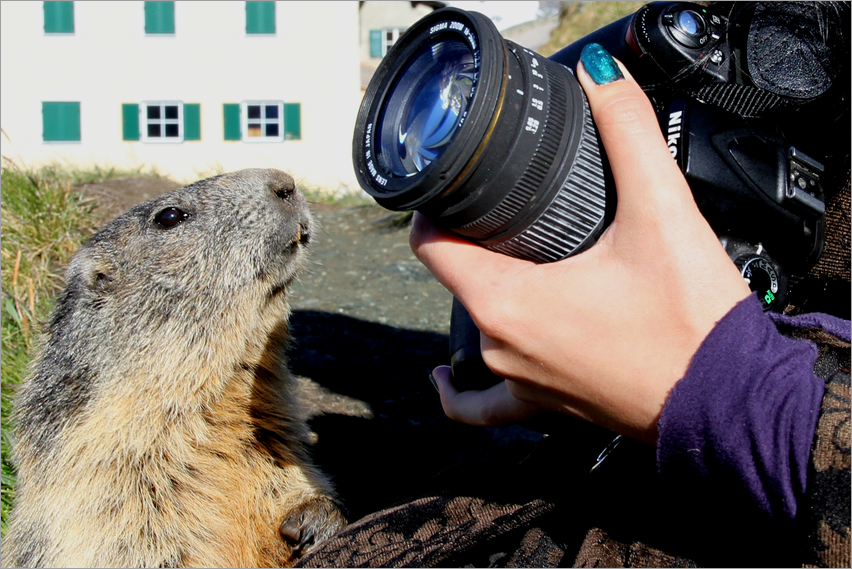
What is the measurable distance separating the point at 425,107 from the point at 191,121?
1614cm

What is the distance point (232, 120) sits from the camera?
16594 mm

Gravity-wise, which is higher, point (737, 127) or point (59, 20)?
point (59, 20)

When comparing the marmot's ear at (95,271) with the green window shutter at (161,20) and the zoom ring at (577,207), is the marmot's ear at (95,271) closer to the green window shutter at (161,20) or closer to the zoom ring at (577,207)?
the zoom ring at (577,207)

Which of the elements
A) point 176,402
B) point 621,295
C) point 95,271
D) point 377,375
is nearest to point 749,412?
point 621,295

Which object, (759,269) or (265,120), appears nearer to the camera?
(759,269)

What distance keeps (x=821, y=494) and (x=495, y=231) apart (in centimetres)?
80

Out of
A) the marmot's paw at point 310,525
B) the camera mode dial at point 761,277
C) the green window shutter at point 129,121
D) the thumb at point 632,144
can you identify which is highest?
the thumb at point 632,144

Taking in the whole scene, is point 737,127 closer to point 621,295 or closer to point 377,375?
point 621,295

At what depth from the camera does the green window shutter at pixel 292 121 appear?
55.0ft

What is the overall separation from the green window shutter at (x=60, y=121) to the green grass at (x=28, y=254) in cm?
1069

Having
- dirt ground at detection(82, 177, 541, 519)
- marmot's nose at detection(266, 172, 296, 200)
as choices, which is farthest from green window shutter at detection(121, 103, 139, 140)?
marmot's nose at detection(266, 172, 296, 200)

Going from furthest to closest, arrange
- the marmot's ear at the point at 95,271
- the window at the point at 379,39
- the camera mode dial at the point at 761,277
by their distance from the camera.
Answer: the window at the point at 379,39, the marmot's ear at the point at 95,271, the camera mode dial at the point at 761,277

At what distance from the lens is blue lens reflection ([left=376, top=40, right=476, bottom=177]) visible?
5.06 feet

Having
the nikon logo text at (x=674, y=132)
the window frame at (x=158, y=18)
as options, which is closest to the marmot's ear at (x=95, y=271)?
the nikon logo text at (x=674, y=132)
